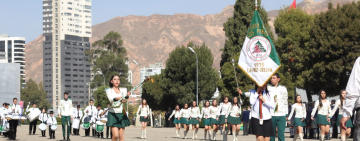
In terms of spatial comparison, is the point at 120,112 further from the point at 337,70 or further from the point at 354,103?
the point at 337,70

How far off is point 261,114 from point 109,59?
312 ft

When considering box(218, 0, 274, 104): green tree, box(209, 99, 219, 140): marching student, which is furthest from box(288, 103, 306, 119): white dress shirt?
box(218, 0, 274, 104): green tree

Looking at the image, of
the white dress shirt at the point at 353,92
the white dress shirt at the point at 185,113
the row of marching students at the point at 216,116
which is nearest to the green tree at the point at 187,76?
the row of marching students at the point at 216,116

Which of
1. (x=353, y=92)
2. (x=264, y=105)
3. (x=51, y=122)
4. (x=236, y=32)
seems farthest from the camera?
(x=236, y=32)

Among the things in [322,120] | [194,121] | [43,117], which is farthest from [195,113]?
[322,120]

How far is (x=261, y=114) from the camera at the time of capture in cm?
1104

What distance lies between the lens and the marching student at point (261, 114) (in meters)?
11.0

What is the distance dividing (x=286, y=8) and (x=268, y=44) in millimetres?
40929

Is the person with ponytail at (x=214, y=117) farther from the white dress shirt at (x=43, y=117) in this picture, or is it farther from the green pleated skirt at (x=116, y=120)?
the green pleated skirt at (x=116, y=120)

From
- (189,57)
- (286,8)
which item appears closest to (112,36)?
(189,57)

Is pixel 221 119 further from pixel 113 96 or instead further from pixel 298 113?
pixel 113 96

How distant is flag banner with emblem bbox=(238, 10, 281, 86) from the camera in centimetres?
1281

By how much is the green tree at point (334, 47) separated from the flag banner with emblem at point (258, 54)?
972 inches

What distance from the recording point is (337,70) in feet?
121
